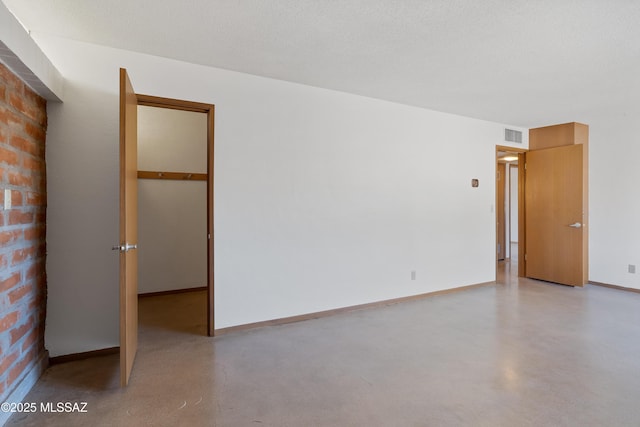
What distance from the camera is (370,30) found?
95.9 inches

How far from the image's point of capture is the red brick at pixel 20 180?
207 cm

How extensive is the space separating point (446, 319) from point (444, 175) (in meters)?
1.98

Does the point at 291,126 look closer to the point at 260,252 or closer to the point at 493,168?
the point at 260,252

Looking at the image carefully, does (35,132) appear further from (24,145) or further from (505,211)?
(505,211)

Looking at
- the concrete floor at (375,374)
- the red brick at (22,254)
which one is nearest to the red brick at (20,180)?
the red brick at (22,254)

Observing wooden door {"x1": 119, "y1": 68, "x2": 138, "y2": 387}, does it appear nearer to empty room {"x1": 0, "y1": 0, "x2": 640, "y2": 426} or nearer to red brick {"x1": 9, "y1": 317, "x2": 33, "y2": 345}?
empty room {"x1": 0, "y1": 0, "x2": 640, "y2": 426}

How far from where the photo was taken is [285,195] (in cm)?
345

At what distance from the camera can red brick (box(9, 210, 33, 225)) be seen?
2070 millimetres

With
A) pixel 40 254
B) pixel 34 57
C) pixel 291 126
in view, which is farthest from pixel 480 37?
pixel 40 254

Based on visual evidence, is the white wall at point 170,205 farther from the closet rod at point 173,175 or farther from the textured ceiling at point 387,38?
the textured ceiling at point 387,38

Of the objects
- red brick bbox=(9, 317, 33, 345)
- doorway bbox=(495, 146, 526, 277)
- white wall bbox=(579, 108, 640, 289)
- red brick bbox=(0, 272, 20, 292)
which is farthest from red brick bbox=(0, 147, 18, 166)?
doorway bbox=(495, 146, 526, 277)

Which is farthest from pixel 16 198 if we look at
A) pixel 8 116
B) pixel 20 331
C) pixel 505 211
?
pixel 505 211

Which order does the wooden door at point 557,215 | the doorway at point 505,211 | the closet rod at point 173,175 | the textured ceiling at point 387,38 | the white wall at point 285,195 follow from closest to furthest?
the textured ceiling at point 387,38, the white wall at point 285,195, the closet rod at point 173,175, the wooden door at point 557,215, the doorway at point 505,211

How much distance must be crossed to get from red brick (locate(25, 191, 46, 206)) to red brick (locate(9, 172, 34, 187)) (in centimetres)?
7
